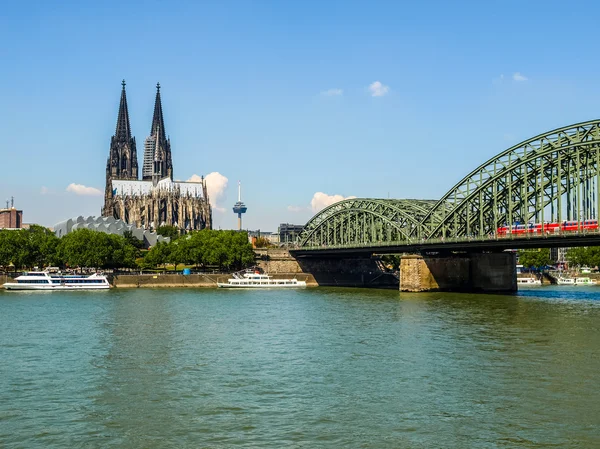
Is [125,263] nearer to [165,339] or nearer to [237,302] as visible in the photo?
[237,302]

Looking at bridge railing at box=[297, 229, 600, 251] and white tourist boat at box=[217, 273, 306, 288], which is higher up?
bridge railing at box=[297, 229, 600, 251]

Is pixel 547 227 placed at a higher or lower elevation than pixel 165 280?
A: higher

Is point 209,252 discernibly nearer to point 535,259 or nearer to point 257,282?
point 257,282

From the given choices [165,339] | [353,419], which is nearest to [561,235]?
[165,339]

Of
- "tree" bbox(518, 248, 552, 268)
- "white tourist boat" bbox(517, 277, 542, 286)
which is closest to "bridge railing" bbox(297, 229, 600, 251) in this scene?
"white tourist boat" bbox(517, 277, 542, 286)

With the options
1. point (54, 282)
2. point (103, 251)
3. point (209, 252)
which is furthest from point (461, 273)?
point (103, 251)

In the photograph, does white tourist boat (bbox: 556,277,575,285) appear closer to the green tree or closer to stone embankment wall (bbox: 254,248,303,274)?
stone embankment wall (bbox: 254,248,303,274)

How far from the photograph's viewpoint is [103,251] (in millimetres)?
130375

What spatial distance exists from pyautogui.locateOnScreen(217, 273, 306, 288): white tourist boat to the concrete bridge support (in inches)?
1065

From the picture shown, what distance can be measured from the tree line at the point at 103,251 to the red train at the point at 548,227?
201 feet

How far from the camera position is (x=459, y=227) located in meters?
103

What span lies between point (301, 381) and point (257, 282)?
89824 millimetres

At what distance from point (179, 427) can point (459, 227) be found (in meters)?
79.3

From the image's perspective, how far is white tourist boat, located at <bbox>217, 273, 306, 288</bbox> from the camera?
123 m
